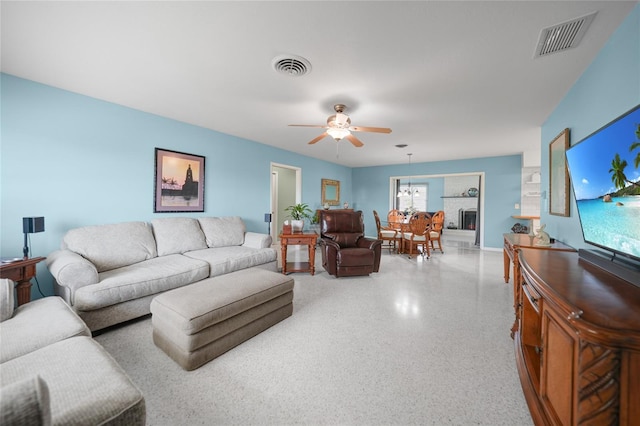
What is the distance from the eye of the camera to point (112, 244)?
2.72 m

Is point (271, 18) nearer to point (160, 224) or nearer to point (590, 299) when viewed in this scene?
point (590, 299)

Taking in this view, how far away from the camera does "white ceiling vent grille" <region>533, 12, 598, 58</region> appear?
1647mm

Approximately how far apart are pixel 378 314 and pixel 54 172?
3.79m

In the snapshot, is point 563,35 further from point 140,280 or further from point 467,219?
point 467,219

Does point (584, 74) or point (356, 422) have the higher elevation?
point (584, 74)

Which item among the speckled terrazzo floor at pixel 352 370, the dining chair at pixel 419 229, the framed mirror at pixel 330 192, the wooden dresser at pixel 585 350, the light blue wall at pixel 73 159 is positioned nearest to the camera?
the wooden dresser at pixel 585 350

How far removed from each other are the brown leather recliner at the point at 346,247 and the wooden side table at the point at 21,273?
313cm

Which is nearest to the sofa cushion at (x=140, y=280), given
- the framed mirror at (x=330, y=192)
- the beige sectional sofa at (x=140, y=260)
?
the beige sectional sofa at (x=140, y=260)

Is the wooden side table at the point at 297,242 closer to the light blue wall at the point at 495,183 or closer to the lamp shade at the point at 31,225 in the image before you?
the lamp shade at the point at 31,225

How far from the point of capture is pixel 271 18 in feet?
5.42

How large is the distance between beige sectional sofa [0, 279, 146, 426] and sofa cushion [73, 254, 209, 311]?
22.4 inches

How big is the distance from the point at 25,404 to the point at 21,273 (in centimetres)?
242

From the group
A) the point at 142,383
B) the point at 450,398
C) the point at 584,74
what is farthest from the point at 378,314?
the point at 584,74

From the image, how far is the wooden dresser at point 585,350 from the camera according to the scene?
759mm
